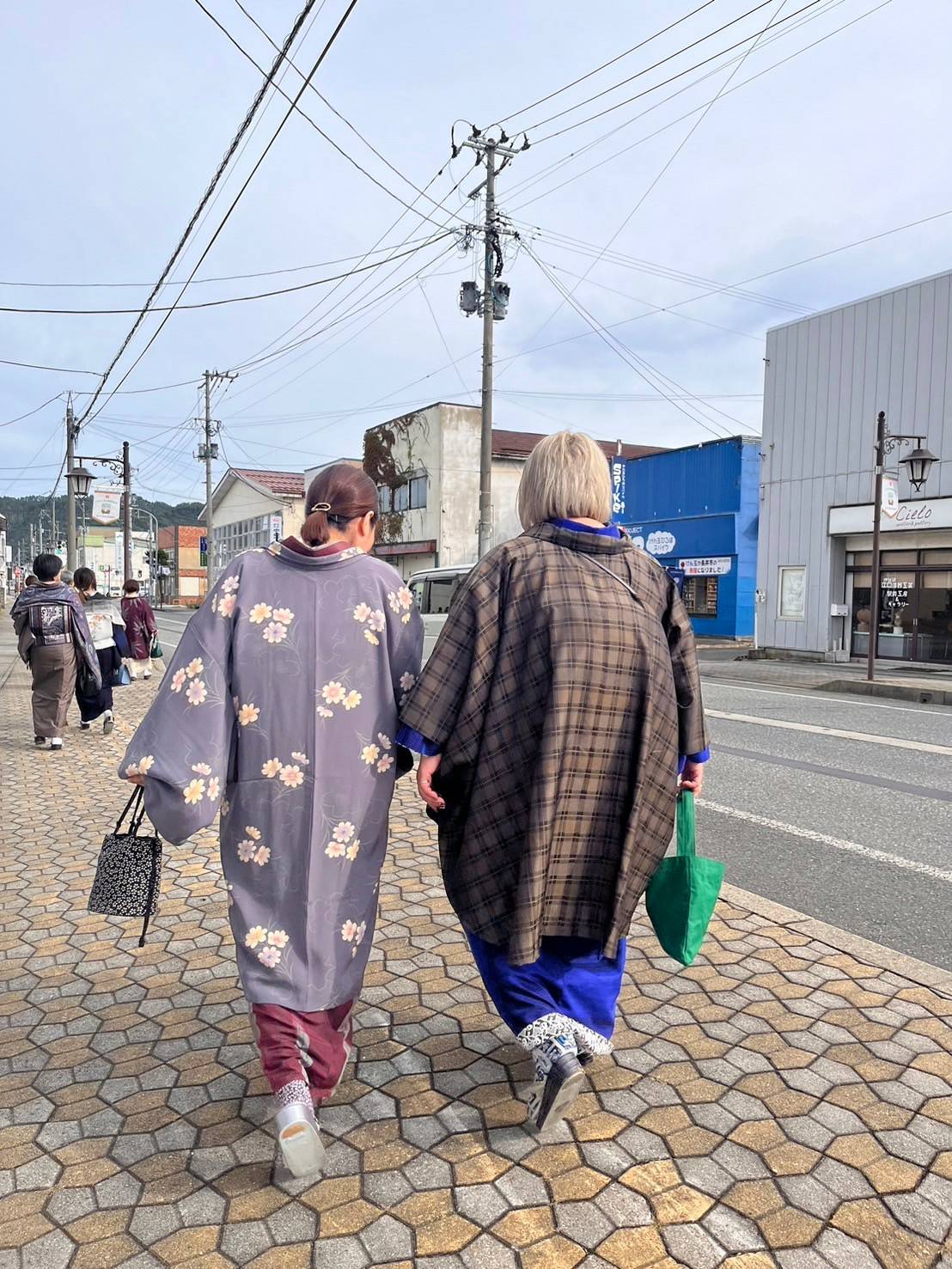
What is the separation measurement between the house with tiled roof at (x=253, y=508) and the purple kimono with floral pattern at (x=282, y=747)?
4603 cm

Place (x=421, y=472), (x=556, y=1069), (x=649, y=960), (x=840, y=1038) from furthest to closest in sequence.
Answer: (x=421, y=472), (x=649, y=960), (x=840, y=1038), (x=556, y=1069)

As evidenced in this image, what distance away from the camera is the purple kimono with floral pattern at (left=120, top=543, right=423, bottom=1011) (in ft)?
7.16

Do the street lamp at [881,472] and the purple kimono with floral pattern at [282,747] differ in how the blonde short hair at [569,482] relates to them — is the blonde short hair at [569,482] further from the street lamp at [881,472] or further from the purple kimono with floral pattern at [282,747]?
the street lamp at [881,472]

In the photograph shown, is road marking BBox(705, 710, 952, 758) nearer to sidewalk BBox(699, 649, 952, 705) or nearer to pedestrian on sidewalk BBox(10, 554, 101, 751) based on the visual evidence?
sidewalk BBox(699, 649, 952, 705)

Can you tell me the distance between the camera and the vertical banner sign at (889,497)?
616 inches

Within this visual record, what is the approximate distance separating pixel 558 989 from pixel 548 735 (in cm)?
75

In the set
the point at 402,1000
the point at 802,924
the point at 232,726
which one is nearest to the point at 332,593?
the point at 232,726

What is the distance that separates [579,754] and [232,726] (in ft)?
2.86

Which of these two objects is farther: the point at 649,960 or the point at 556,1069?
the point at 649,960

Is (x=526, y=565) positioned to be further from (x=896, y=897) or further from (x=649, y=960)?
(x=896, y=897)

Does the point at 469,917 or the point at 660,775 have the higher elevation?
the point at 660,775

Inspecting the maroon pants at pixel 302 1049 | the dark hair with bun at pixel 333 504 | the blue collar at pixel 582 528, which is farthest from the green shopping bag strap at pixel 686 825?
the dark hair with bun at pixel 333 504

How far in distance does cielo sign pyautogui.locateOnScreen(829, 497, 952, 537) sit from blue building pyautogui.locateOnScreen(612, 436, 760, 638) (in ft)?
24.0

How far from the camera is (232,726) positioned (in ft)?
7.34
